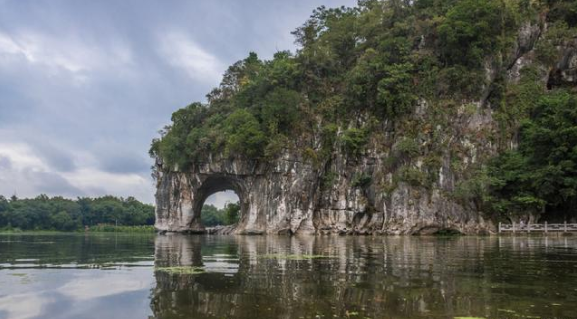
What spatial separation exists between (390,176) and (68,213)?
8378 centimetres

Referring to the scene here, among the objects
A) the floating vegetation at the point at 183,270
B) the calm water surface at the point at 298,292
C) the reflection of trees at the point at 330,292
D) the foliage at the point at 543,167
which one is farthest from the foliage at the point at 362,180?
the floating vegetation at the point at 183,270

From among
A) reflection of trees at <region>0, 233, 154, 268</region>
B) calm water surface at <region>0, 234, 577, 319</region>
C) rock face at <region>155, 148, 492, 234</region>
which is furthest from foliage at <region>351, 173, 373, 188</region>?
calm water surface at <region>0, 234, 577, 319</region>

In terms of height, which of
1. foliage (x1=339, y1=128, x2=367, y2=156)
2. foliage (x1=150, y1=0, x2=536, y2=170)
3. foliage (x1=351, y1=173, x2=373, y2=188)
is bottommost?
foliage (x1=351, y1=173, x2=373, y2=188)

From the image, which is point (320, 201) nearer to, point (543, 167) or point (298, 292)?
point (543, 167)

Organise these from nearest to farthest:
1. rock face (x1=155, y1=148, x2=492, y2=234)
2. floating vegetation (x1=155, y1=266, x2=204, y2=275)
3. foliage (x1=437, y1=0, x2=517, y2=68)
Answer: floating vegetation (x1=155, y1=266, x2=204, y2=275) < rock face (x1=155, y1=148, x2=492, y2=234) < foliage (x1=437, y1=0, x2=517, y2=68)

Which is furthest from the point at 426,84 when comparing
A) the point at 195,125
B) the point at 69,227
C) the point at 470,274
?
the point at 69,227

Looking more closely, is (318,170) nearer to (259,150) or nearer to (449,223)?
(259,150)

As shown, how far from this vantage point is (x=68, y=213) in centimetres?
10044

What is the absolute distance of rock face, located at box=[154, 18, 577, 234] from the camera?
38.6 meters

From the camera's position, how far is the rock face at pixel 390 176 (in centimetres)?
3859

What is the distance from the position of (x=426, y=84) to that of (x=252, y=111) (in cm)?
1884

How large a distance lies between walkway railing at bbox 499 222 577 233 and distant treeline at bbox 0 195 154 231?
8553 centimetres

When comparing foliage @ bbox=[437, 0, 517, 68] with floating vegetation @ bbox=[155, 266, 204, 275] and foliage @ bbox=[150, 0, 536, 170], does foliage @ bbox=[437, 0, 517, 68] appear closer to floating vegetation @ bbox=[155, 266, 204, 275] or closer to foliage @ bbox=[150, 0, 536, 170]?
foliage @ bbox=[150, 0, 536, 170]

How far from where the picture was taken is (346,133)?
1725 inches
